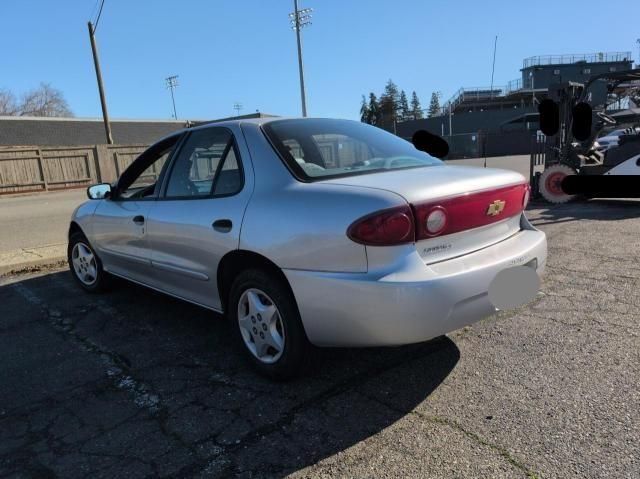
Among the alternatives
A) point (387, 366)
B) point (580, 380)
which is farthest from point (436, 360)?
point (580, 380)

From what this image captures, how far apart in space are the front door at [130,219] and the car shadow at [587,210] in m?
6.07

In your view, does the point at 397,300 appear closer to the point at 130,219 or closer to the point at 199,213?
the point at 199,213

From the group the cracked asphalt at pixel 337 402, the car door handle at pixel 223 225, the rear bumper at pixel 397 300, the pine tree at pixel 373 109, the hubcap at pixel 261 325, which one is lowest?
the cracked asphalt at pixel 337 402

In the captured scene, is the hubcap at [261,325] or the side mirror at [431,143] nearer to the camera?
the hubcap at [261,325]

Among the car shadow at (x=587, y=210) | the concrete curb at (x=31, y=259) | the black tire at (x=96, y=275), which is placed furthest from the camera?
the car shadow at (x=587, y=210)

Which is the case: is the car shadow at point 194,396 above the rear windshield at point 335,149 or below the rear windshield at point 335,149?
below

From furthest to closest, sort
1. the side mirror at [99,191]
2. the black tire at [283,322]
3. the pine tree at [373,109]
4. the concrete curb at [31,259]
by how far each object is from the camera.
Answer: the pine tree at [373,109] → the concrete curb at [31,259] → the side mirror at [99,191] → the black tire at [283,322]

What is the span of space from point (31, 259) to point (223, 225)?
4.97m

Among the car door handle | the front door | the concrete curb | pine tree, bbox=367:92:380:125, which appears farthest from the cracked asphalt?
pine tree, bbox=367:92:380:125

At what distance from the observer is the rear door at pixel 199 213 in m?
3.10

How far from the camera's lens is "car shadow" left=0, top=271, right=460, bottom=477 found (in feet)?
7.92

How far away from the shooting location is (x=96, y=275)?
5.07 metres

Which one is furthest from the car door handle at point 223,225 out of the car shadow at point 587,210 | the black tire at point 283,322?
the car shadow at point 587,210

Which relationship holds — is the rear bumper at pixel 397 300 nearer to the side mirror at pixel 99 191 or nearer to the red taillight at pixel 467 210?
the red taillight at pixel 467 210
